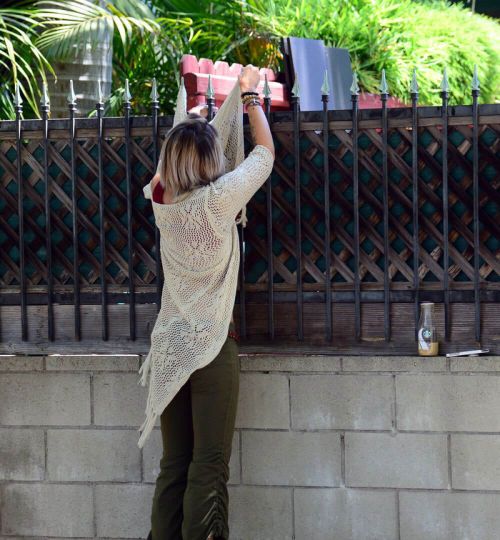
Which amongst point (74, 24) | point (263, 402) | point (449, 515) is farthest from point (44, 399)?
point (74, 24)

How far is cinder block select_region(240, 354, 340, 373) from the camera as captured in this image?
4.84m

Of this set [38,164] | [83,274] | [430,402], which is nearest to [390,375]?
[430,402]

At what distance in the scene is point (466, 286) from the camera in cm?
477

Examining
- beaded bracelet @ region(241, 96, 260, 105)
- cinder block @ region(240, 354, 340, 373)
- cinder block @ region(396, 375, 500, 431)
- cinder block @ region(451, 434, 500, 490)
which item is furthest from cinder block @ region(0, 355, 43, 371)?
cinder block @ region(451, 434, 500, 490)

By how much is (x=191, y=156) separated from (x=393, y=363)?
4.64 ft

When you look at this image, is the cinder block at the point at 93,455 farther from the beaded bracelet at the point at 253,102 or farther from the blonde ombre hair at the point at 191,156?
the beaded bracelet at the point at 253,102

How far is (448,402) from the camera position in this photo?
15.5 feet

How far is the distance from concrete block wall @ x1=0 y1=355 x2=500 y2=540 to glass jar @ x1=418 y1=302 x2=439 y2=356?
0.07 m

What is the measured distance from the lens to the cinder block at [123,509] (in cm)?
505

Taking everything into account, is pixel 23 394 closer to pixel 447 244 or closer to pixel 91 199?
pixel 91 199

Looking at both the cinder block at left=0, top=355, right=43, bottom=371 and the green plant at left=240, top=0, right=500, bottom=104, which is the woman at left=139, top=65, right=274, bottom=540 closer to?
the cinder block at left=0, top=355, right=43, bottom=371

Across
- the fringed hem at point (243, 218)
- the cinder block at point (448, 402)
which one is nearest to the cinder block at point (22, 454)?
the fringed hem at point (243, 218)

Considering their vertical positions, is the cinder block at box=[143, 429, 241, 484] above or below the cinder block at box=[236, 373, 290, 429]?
below

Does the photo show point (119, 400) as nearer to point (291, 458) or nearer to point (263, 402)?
point (263, 402)
